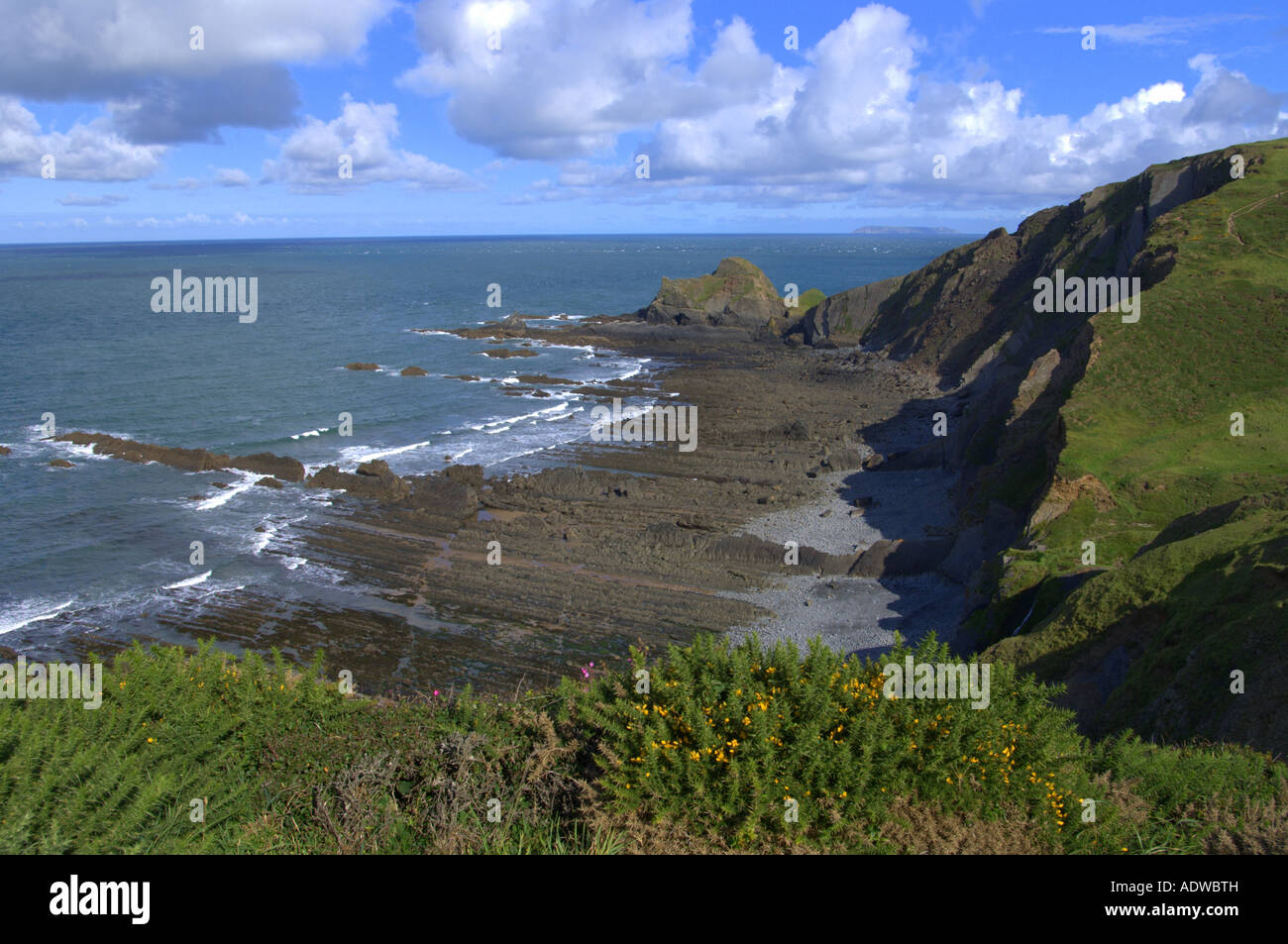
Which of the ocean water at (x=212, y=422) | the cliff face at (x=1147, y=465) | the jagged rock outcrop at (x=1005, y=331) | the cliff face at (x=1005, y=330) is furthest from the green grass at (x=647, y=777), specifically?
the ocean water at (x=212, y=422)

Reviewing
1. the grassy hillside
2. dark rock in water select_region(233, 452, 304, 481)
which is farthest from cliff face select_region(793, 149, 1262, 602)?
dark rock in water select_region(233, 452, 304, 481)

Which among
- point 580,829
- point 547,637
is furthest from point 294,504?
point 580,829

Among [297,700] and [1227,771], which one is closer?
[1227,771]

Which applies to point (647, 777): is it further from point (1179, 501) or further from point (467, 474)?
point (467, 474)

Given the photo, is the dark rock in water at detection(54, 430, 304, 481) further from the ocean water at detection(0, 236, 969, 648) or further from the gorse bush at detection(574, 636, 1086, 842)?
the gorse bush at detection(574, 636, 1086, 842)

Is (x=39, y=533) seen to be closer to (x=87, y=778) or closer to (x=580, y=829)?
(x=87, y=778)

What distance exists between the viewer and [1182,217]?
4800 centimetres

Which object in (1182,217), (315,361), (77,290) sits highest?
(77,290)

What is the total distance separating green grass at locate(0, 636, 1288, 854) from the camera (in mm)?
7141

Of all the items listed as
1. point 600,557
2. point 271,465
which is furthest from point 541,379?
point 600,557

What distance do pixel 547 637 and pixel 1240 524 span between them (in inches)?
672

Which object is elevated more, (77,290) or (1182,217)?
(77,290)

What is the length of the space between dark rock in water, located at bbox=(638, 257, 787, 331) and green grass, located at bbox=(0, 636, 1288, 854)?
281 feet

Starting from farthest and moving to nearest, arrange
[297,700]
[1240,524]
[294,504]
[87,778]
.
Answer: [294,504] → [1240,524] → [297,700] → [87,778]
